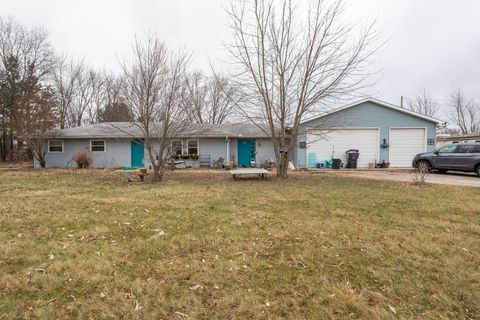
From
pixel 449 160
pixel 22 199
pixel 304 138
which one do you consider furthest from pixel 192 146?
pixel 449 160

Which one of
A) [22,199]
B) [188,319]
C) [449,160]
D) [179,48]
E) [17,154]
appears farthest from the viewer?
[17,154]

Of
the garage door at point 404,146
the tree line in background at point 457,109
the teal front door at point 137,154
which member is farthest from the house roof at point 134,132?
the tree line in background at point 457,109

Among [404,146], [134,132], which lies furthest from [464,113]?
[134,132]

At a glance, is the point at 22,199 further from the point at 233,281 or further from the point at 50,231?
the point at 233,281

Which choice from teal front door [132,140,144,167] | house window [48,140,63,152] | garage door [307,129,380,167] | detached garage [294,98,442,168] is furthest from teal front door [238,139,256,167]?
house window [48,140,63,152]

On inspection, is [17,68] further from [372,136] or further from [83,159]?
[372,136]

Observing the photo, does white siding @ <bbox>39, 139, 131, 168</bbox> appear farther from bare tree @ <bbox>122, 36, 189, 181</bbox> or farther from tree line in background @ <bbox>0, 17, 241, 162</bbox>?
bare tree @ <bbox>122, 36, 189, 181</bbox>

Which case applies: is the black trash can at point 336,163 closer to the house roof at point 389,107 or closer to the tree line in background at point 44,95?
the house roof at point 389,107

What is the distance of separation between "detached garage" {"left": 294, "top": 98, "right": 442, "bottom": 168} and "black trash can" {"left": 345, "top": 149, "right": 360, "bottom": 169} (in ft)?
1.30

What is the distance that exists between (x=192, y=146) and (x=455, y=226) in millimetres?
15445

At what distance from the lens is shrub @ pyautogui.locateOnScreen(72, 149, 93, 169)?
16.8m

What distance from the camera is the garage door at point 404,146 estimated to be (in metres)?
16.7


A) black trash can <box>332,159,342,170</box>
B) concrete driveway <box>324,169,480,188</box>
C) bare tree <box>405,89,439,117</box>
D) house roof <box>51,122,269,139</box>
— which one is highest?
bare tree <box>405,89,439,117</box>

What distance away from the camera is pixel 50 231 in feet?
14.1
